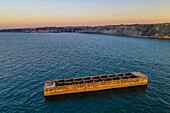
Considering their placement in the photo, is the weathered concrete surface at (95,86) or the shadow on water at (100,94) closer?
the shadow on water at (100,94)

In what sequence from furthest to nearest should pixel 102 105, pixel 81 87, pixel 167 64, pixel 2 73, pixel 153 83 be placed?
pixel 167 64, pixel 2 73, pixel 153 83, pixel 81 87, pixel 102 105

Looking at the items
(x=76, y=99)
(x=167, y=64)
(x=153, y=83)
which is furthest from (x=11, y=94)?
(x=167, y=64)

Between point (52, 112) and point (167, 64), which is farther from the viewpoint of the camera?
point (167, 64)

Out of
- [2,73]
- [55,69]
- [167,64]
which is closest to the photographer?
A: [2,73]

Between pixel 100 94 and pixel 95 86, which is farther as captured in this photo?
pixel 95 86

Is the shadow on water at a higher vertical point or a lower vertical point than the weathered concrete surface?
lower

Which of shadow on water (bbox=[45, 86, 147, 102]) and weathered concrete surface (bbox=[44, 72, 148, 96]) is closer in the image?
shadow on water (bbox=[45, 86, 147, 102])

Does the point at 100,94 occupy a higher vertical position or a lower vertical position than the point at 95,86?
lower

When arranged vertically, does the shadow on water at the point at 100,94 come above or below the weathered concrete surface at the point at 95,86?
below

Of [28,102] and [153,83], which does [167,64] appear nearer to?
[153,83]
